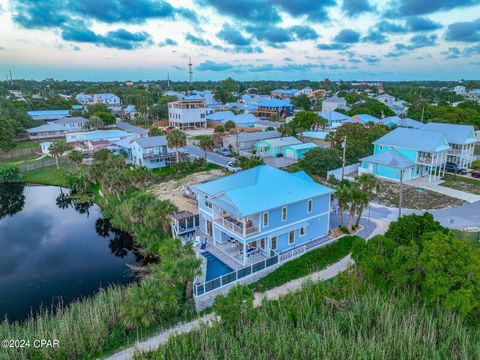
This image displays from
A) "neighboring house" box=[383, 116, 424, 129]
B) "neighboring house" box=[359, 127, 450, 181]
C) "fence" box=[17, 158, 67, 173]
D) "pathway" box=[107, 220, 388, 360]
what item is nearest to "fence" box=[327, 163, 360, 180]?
"neighboring house" box=[359, 127, 450, 181]

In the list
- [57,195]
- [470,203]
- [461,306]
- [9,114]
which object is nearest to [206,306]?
[461,306]

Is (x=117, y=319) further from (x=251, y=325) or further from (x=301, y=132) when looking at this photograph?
(x=301, y=132)

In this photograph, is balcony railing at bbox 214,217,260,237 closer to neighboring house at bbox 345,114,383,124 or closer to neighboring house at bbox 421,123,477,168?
neighboring house at bbox 421,123,477,168

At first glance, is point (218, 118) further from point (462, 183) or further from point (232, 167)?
point (462, 183)

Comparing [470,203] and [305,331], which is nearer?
[305,331]

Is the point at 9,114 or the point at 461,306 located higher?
the point at 9,114

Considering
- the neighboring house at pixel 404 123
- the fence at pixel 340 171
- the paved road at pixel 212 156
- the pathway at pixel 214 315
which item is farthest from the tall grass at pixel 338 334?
the neighboring house at pixel 404 123
